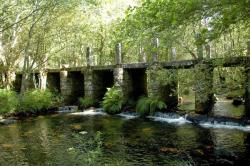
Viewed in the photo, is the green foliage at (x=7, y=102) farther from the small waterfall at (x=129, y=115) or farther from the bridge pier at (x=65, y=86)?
the small waterfall at (x=129, y=115)

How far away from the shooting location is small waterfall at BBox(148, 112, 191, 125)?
20.3m

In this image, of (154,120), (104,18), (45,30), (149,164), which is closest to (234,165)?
(149,164)

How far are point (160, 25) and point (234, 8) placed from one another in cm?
195

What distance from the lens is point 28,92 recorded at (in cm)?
2584

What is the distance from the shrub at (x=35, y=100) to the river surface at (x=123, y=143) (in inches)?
112

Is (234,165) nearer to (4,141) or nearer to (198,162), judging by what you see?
(198,162)

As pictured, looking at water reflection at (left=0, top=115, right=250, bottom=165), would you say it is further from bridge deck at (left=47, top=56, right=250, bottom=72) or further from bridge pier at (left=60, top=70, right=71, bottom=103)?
bridge pier at (left=60, top=70, right=71, bottom=103)

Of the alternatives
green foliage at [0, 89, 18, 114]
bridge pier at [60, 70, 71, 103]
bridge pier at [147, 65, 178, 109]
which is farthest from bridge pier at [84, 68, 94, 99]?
bridge pier at [147, 65, 178, 109]

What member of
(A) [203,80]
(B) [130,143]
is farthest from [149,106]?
(B) [130,143]

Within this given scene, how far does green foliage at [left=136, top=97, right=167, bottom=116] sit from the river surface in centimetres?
78

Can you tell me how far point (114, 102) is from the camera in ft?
80.2

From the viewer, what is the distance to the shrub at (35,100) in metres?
24.6

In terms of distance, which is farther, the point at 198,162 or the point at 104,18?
the point at 104,18

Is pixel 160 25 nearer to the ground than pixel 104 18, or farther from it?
nearer to the ground
